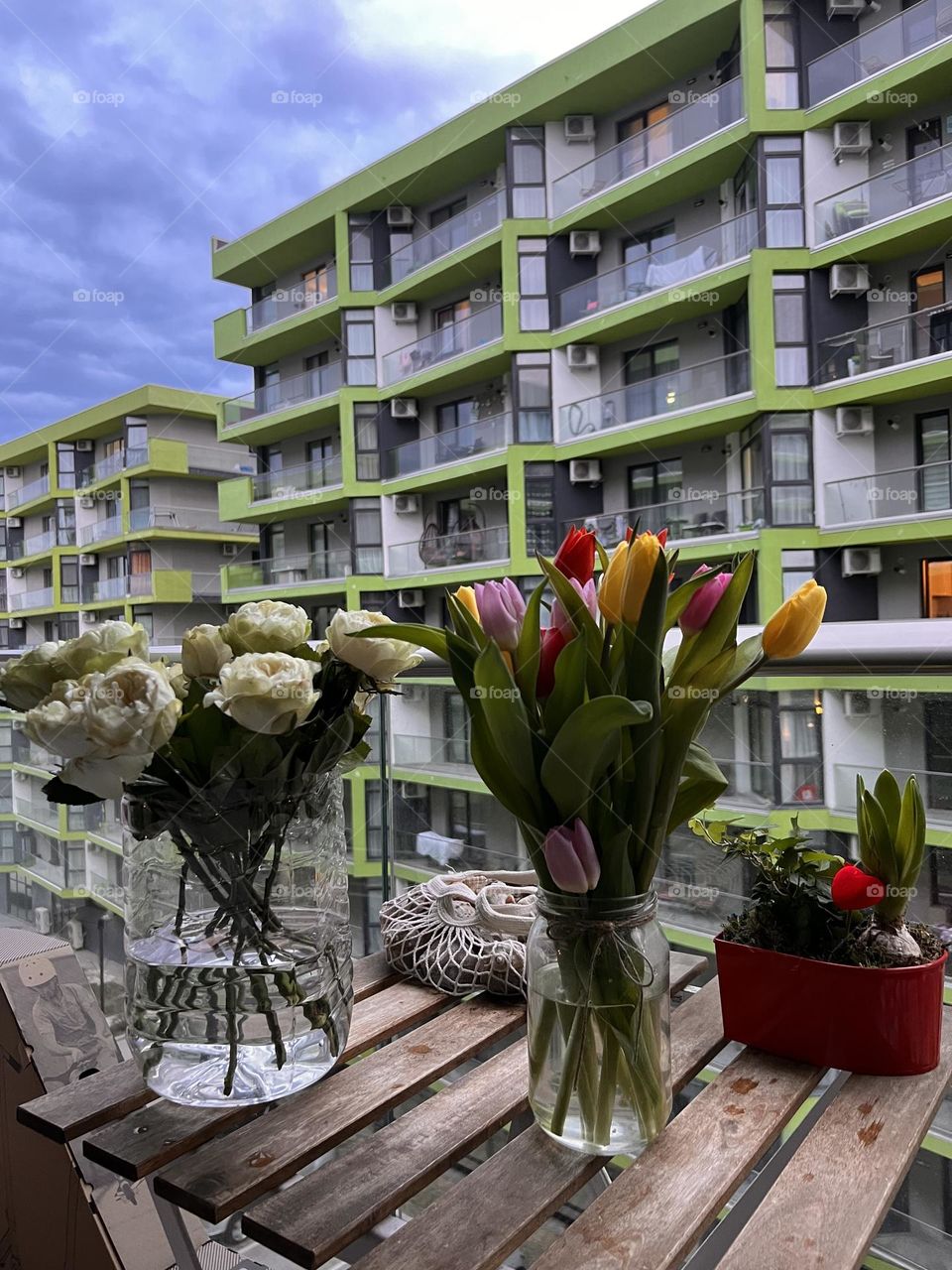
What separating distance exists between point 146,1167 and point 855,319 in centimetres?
849

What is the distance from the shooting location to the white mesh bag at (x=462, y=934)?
2.80 ft

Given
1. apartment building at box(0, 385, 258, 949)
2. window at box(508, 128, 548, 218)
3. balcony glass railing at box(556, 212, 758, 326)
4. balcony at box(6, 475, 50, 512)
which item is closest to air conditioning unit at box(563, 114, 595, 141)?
window at box(508, 128, 548, 218)

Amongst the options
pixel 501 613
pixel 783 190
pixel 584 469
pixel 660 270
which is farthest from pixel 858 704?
pixel 584 469

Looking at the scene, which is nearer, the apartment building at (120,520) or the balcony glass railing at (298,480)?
the balcony glass railing at (298,480)

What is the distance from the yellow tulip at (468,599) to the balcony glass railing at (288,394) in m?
10.9

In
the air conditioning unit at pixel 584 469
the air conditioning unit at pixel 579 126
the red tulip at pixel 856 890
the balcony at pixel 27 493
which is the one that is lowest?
the red tulip at pixel 856 890

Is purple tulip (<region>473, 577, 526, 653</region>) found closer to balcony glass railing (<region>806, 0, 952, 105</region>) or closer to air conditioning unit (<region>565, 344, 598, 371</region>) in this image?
balcony glass railing (<region>806, 0, 952, 105</region>)

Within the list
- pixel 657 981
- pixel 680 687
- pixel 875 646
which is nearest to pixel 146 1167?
pixel 657 981

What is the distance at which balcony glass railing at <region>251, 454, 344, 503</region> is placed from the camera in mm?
11281

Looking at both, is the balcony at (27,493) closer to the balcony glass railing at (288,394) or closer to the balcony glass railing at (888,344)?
the balcony glass railing at (288,394)

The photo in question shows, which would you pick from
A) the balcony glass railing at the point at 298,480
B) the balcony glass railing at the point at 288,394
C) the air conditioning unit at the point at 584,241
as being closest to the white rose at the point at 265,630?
the air conditioning unit at the point at 584,241

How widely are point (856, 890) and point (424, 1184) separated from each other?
15.5 inches

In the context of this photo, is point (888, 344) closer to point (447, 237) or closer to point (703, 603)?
point (447, 237)

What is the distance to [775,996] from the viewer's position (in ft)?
2.42
